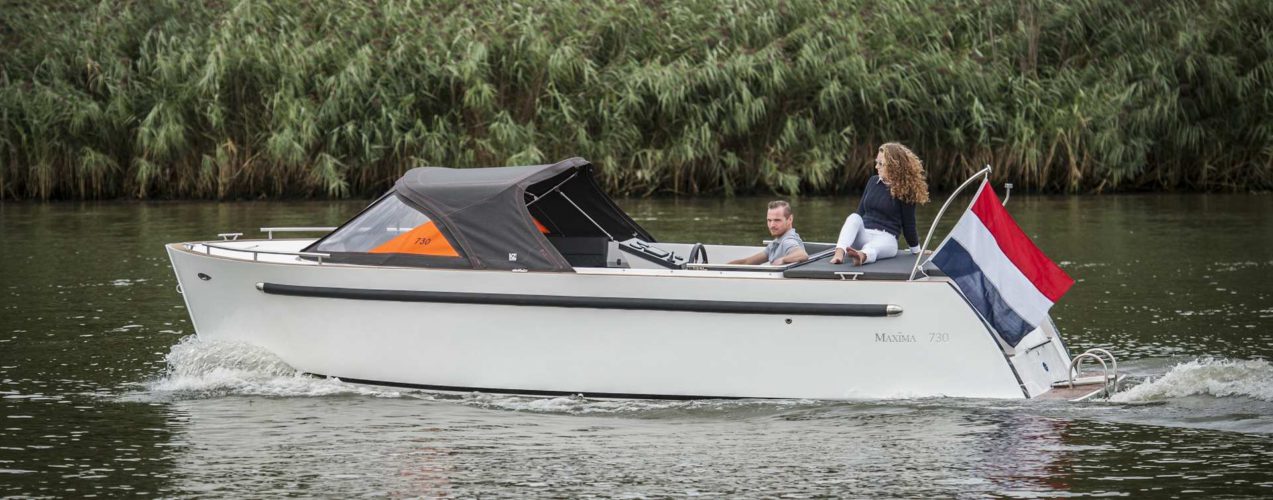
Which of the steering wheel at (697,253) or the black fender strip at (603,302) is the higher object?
the steering wheel at (697,253)

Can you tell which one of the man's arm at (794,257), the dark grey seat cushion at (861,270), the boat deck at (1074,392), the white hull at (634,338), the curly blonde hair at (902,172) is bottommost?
the boat deck at (1074,392)

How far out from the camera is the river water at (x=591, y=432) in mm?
7254

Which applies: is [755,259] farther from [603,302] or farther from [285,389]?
[285,389]

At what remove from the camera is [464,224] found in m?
9.26

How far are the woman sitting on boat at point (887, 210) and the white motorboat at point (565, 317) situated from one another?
0.15 metres

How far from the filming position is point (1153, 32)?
2555cm

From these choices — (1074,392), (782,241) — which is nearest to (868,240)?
(782,241)

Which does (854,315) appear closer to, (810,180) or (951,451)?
(951,451)

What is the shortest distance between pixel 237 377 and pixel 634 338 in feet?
8.39

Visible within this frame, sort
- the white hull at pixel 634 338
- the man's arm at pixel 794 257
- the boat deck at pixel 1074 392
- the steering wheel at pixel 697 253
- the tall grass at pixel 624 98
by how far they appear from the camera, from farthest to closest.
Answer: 1. the tall grass at pixel 624 98
2. the steering wheel at pixel 697 253
3. the man's arm at pixel 794 257
4. the boat deck at pixel 1074 392
5. the white hull at pixel 634 338

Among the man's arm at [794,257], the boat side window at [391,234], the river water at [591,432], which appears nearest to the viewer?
the river water at [591,432]

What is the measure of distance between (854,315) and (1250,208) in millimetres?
15436

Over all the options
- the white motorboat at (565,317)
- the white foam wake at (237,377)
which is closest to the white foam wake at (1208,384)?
the white motorboat at (565,317)

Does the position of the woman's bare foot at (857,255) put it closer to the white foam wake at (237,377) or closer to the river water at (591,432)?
the river water at (591,432)
